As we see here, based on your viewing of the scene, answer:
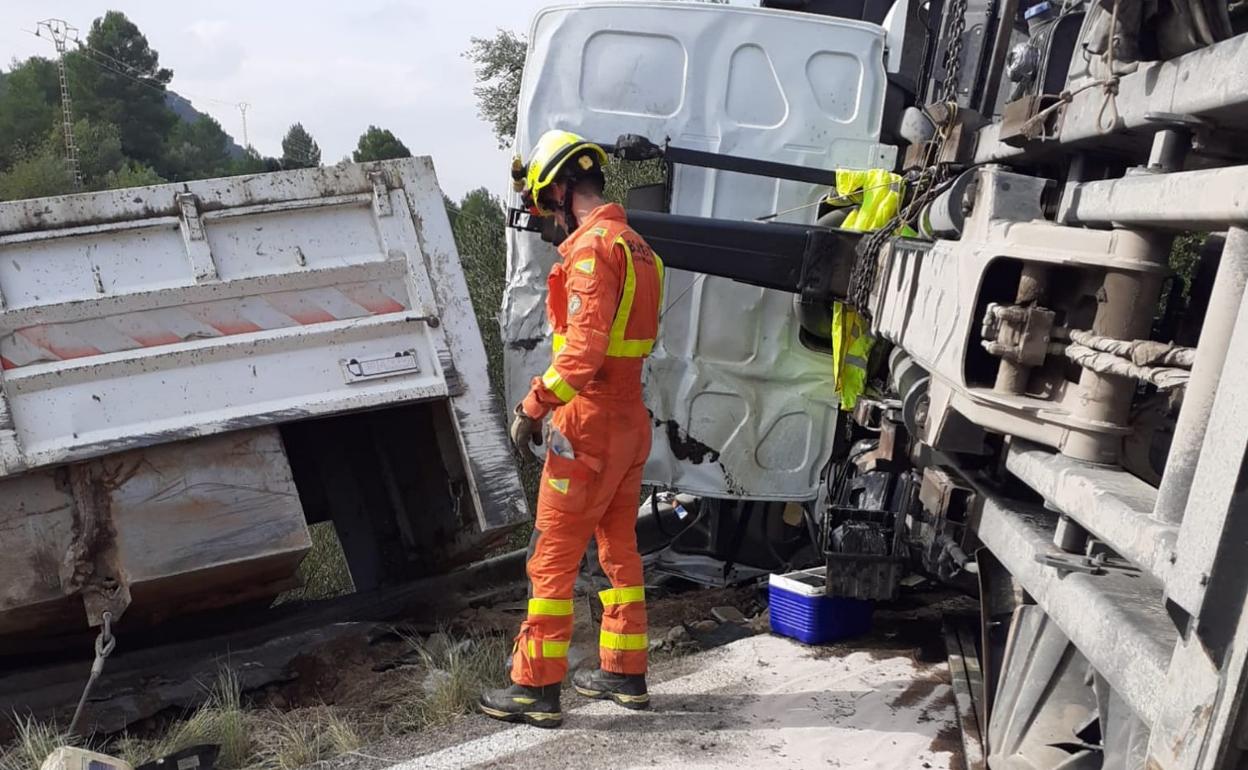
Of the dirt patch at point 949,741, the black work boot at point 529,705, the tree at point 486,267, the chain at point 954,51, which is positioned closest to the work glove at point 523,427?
the black work boot at point 529,705

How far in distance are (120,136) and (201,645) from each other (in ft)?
142

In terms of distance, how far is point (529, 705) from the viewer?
3.39 meters

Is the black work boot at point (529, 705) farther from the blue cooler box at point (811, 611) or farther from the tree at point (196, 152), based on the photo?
the tree at point (196, 152)

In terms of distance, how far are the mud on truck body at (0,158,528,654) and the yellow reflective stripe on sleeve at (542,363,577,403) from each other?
0.99 metres

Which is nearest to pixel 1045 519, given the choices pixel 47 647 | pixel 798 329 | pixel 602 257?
pixel 602 257

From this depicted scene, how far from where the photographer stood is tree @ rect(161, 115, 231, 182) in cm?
4343

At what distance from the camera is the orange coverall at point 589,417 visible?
10.9 ft

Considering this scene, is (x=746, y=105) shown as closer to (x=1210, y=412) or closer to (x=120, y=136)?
(x=1210, y=412)

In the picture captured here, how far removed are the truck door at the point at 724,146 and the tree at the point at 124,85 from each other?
4318cm

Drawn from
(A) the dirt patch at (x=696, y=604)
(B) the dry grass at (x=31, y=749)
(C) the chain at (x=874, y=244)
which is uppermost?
(C) the chain at (x=874, y=244)

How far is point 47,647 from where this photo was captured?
4180 millimetres

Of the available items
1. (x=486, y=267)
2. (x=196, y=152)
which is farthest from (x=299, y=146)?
(x=486, y=267)

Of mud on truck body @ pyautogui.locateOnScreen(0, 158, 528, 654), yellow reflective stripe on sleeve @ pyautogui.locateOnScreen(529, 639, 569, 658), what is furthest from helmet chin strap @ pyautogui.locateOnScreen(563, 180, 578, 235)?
yellow reflective stripe on sleeve @ pyautogui.locateOnScreen(529, 639, 569, 658)

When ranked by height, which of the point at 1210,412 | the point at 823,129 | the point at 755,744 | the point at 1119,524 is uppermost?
the point at 823,129
